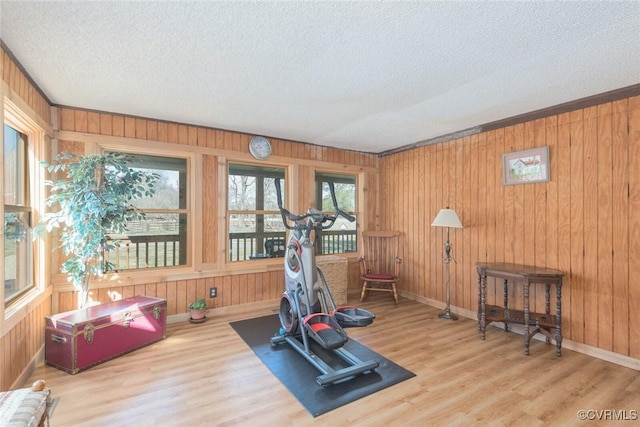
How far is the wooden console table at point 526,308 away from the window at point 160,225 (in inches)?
145

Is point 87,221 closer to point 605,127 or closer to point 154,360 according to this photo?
point 154,360

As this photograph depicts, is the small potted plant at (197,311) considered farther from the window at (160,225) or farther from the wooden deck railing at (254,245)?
the wooden deck railing at (254,245)

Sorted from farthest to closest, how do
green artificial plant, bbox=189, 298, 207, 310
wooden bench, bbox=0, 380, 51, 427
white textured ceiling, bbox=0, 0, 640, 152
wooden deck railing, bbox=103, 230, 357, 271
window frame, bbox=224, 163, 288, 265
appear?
window frame, bbox=224, 163, 288, 265 → green artificial plant, bbox=189, 298, 207, 310 → wooden deck railing, bbox=103, 230, 357, 271 → white textured ceiling, bbox=0, 0, 640, 152 → wooden bench, bbox=0, 380, 51, 427

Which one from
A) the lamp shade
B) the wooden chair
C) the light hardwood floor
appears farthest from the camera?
the wooden chair

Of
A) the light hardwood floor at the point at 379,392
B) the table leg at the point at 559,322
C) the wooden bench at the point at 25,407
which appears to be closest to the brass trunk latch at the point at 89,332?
the light hardwood floor at the point at 379,392

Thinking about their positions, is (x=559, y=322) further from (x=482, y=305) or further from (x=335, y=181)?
(x=335, y=181)

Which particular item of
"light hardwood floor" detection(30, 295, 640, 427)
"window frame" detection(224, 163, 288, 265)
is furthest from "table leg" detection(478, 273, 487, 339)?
"window frame" detection(224, 163, 288, 265)

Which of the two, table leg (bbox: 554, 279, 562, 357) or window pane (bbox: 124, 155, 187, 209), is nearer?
table leg (bbox: 554, 279, 562, 357)

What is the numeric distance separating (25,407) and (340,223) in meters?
4.26

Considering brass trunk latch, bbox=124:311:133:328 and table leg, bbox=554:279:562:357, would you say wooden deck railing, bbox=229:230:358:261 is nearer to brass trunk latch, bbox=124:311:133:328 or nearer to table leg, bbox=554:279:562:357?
brass trunk latch, bbox=124:311:133:328

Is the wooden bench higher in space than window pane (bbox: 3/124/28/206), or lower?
lower

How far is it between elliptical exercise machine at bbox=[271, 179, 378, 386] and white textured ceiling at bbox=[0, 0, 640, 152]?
1.32 meters

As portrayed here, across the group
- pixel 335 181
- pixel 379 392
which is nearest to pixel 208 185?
pixel 335 181

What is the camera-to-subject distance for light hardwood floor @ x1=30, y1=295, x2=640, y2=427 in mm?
1886
